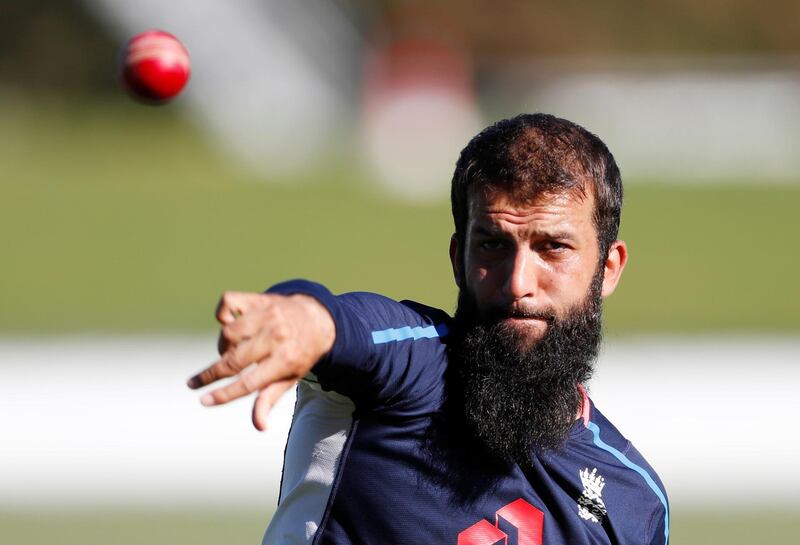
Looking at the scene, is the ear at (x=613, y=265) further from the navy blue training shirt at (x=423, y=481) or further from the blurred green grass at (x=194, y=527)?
the blurred green grass at (x=194, y=527)

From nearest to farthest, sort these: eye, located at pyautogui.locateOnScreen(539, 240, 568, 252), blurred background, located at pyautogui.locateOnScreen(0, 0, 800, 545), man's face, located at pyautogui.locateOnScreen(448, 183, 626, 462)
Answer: man's face, located at pyautogui.locateOnScreen(448, 183, 626, 462) → eye, located at pyautogui.locateOnScreen(539, 240, 568, 252) → blurred background, located at pyautogui.locateOnScreen(0, 0, 800, 545)

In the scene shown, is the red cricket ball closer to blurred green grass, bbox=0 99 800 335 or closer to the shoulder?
the shoulder

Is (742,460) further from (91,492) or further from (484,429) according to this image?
(484,429)

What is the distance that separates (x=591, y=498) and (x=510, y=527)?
0.94ft

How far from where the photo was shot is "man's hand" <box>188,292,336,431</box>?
2441 mm

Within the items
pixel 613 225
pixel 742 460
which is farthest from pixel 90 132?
pixel 613 225

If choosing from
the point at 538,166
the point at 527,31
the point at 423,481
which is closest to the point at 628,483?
the point at 423,481

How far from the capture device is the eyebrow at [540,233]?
11.4 feet

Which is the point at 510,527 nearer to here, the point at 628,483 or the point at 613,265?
the point at 628,483

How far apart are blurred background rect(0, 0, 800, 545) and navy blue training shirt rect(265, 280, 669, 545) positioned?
5022 millimetres

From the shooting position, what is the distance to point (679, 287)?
1539 centimetres

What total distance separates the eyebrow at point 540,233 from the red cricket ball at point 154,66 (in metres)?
2.21

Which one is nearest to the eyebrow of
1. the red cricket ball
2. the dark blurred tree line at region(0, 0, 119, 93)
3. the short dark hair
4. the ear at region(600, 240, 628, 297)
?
the short dark hair

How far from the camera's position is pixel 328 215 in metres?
17.4
